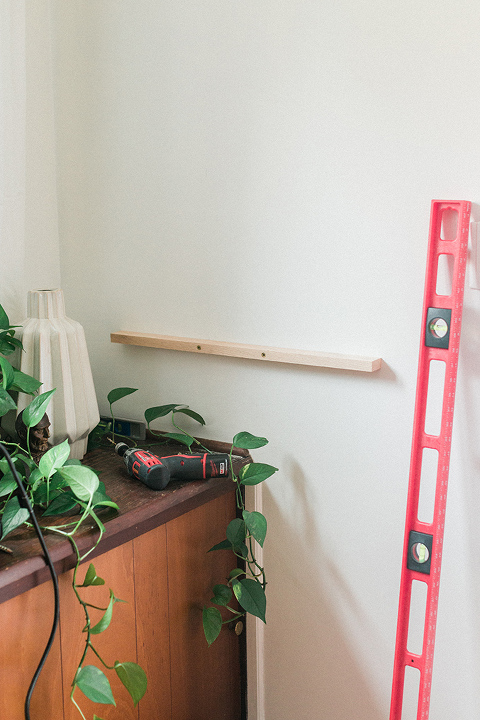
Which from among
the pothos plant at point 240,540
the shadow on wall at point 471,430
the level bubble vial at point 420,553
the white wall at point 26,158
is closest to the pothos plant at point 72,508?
the pothos plant at point 240,540

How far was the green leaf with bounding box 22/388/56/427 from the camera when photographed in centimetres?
92

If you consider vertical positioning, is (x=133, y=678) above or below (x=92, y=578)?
below

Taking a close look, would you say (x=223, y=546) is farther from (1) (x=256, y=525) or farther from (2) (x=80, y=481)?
(2) (x=80, y=481)

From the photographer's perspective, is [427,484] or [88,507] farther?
[427,484]

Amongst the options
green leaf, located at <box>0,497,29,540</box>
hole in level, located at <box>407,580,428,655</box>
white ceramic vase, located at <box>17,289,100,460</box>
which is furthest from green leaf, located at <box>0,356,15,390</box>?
hole in level, located at <box>407,580,428,655</box>

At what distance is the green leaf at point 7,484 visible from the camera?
0.83 meters

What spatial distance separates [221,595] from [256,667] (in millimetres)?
250

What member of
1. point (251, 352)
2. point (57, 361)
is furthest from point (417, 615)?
point (57, 361)

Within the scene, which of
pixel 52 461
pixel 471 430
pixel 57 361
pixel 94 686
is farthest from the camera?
pixel 57 361

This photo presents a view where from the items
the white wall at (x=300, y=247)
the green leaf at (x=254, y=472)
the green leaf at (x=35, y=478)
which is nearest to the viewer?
the green leaf at (x=35, y=478)

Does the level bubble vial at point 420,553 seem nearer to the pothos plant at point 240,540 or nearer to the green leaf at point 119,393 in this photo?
the pothos plant at point 240,540

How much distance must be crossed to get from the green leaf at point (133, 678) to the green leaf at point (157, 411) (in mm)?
469

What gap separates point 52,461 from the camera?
2.84 ft

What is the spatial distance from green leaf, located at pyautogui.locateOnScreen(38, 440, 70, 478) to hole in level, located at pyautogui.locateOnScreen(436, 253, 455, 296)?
61 centimetres
